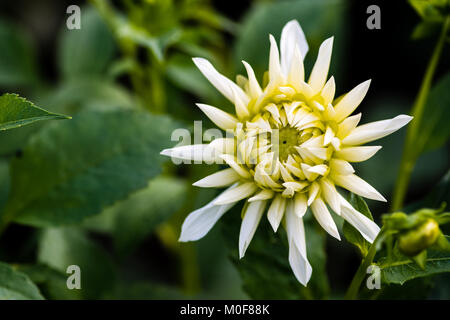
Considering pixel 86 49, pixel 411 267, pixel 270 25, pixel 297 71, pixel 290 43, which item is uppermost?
pixel 86 49

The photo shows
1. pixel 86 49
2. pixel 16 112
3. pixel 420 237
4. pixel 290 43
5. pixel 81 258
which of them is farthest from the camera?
pixel 86 49

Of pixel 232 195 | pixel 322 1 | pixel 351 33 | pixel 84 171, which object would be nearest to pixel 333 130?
pixel 232 195

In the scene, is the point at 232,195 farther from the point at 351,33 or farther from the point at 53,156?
the point at 351,33

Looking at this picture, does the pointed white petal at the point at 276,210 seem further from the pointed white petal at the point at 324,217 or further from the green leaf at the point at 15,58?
the green leaf at the point at 15,58

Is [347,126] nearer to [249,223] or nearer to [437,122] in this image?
[249,223]

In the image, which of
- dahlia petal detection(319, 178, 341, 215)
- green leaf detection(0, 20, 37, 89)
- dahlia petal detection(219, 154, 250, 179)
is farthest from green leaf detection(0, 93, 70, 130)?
green leaf detection(0, 20, 37, 89)

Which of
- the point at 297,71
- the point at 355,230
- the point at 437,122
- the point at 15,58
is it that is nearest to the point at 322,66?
the point at 297,71

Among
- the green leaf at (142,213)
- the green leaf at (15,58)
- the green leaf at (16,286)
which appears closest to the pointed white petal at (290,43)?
the green leaf at (142,213)

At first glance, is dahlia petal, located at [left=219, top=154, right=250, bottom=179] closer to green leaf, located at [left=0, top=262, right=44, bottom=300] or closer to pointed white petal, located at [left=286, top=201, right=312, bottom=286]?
pointed white petal, located at [left=286, top=201, right=312, bottom=286]
